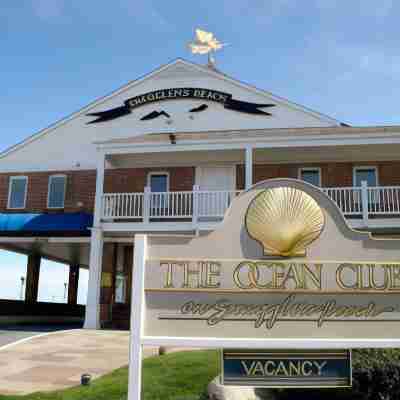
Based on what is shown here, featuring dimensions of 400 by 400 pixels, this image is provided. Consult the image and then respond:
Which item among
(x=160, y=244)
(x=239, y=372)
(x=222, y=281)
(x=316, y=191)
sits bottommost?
(x=239, y=372)

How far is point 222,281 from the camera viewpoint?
489 cm

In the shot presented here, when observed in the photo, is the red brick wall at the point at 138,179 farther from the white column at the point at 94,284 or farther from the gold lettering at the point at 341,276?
the gold lettering at the point at 341,276

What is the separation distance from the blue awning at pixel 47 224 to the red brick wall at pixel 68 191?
158 centimetres

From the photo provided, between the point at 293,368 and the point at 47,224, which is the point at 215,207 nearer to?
the point at 47,224

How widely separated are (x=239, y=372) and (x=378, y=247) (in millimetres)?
1766

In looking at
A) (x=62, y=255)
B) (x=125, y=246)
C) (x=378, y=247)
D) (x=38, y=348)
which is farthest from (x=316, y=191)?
(x=62, y=255)

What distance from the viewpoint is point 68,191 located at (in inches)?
843

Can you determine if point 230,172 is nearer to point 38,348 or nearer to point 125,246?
point 125,246

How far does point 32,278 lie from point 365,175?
16262mm

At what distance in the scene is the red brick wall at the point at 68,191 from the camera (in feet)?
69.4

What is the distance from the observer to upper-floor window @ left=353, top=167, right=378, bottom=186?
19.3 m

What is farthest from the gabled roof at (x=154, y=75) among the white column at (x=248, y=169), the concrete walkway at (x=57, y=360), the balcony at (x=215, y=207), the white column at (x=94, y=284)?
the concrete walkway at (x=57, y=360)

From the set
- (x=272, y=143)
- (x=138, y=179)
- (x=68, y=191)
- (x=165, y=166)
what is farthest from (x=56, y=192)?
(x=272, y=143)

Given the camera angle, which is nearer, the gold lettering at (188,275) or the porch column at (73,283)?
the gold lettering at (188,275)
